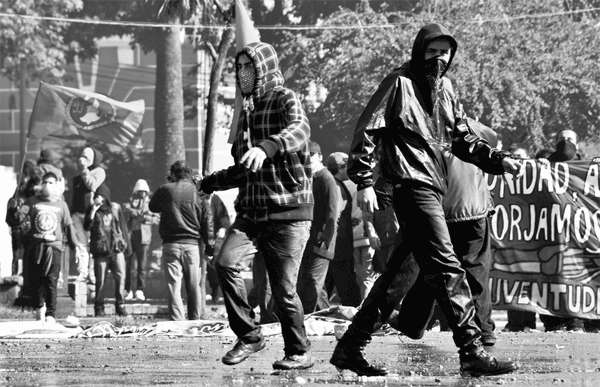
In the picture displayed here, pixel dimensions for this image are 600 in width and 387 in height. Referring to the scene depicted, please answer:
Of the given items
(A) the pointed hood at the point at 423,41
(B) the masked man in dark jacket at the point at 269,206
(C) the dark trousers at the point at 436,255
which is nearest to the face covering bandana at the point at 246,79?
(B) the masked man in dark jacket at the point at 269,206

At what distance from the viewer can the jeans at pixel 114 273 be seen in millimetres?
19469

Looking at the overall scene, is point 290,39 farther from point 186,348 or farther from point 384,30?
point 186,348

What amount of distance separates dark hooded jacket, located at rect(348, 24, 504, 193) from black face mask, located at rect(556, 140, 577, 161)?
726 cm

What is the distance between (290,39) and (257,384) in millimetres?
32421

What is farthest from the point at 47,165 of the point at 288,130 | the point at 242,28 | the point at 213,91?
the point at 288,130

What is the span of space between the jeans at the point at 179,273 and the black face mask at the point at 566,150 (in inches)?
168

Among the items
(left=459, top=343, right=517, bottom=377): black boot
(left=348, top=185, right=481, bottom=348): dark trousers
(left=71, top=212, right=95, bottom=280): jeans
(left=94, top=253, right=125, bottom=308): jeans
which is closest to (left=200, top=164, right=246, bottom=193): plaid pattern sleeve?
(left=348, top=185, right=481, bottom=348): dark trousers

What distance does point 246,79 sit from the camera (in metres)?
8.89

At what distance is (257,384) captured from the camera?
788cm

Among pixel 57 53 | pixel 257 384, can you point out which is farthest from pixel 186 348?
pixel 57 53

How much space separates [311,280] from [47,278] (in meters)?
3.49

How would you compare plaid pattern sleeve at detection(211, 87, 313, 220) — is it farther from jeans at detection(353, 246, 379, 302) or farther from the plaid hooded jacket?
jeans at detection(353, 246, 379, 302)

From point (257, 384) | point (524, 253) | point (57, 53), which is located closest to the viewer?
point (257, 384)

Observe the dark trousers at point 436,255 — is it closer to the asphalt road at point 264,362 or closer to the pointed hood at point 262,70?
the asphalt road at point 264,362
